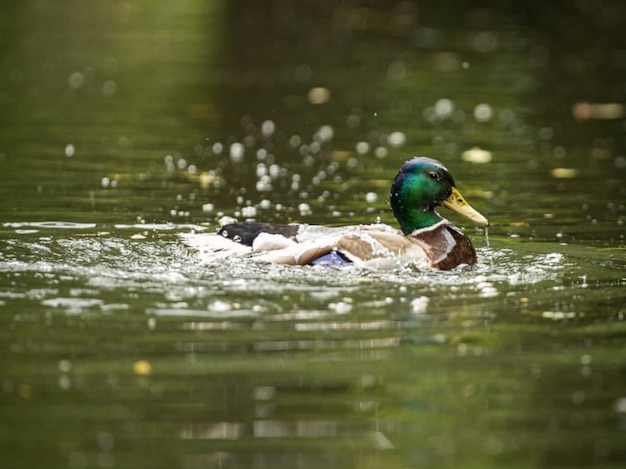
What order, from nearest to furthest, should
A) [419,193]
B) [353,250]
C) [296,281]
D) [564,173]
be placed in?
[296,281] < [353,250] < [419,193] < [564,173]

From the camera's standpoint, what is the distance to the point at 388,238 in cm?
1019

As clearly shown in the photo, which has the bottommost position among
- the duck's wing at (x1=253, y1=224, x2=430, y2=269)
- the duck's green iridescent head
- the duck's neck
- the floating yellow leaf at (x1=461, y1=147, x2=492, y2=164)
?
the duck's wing at (x1=253, y1=224, x2=430, y2=269)

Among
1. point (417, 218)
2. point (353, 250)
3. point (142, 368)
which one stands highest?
point (417, 218)

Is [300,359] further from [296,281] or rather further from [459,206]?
[459,206]

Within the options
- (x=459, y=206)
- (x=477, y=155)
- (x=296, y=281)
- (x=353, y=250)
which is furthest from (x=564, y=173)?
(x=296, y=281)

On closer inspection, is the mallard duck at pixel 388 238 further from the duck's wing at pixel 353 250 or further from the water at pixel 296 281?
the water at pixel 296 281

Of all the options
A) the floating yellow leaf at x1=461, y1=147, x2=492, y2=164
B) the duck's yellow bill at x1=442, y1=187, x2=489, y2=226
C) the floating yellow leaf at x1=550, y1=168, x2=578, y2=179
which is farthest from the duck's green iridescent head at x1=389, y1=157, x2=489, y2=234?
the floating yellow leaf at x1=461, y1=147, x2=492, y2=164

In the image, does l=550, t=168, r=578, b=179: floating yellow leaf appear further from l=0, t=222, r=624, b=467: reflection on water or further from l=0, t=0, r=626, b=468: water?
l=0, t=222, r=624, b=467: reflection on water

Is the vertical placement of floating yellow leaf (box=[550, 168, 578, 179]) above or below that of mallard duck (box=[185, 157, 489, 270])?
above

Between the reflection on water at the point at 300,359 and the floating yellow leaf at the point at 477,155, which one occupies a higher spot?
the floating yellow leaf at the point at 477,155

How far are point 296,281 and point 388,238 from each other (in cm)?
98

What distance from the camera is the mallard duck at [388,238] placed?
10000 millimetres

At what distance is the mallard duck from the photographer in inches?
394

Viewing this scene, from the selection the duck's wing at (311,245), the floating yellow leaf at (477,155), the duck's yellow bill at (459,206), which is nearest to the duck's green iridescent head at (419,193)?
the duck's yellow bill at (459,206)
